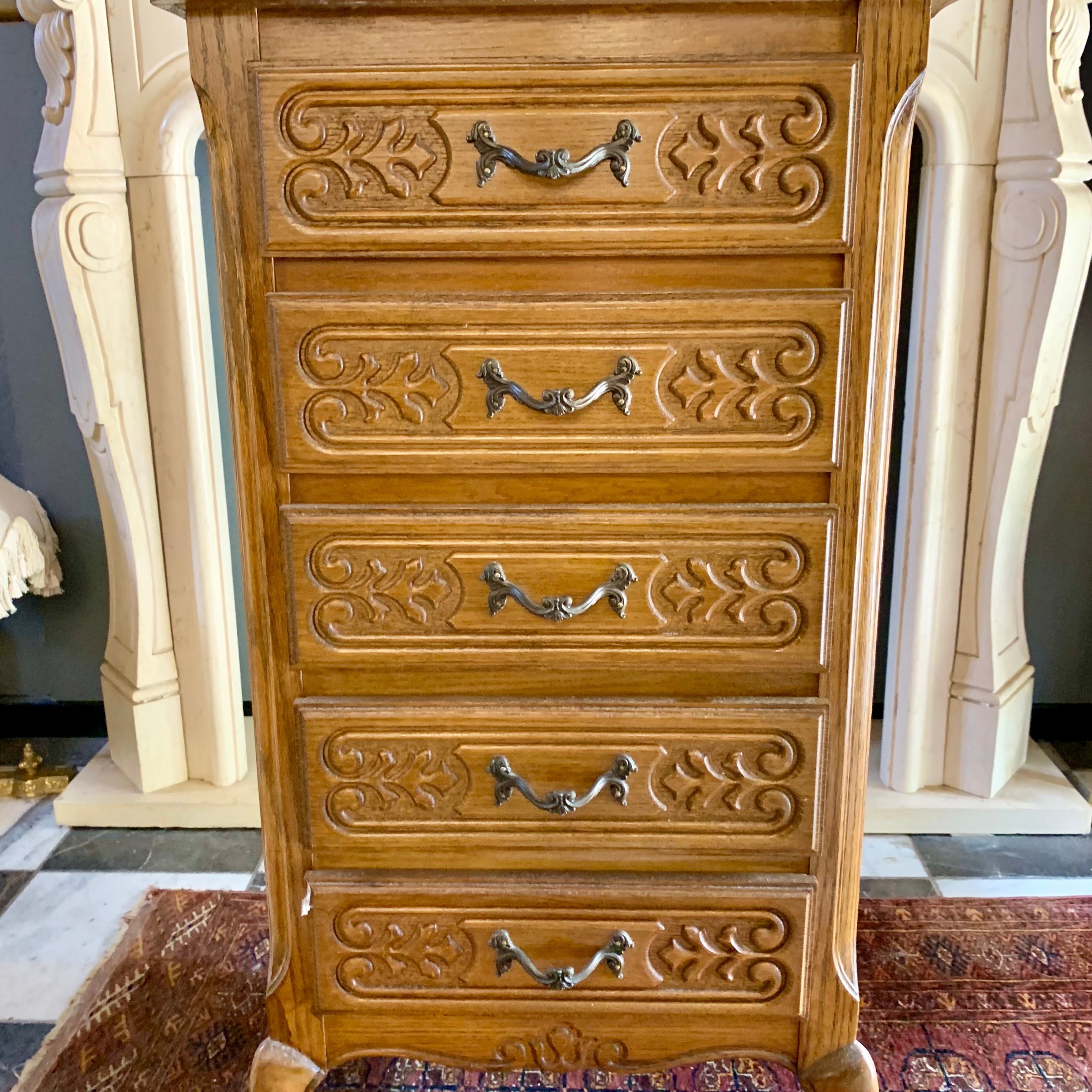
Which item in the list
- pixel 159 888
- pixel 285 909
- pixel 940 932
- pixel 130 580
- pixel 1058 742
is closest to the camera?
pixel 285 909

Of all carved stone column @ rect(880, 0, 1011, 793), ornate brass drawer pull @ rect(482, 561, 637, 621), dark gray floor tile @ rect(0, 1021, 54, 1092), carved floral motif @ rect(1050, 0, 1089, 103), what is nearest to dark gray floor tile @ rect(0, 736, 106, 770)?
dark gray floor tile @ rect(0, 1021, 54, 1092)

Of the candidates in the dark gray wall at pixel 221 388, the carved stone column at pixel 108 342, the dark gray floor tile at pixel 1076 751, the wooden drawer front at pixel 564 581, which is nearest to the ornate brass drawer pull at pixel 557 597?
the wooden drawer front at pixel 564 581

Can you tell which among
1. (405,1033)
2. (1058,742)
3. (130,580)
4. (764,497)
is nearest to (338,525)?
(764,497)

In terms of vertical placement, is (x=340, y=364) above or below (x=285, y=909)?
above

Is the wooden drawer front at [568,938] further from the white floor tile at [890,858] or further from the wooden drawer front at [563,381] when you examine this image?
the white floor tile at [890,858]

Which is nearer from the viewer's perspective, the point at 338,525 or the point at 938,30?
the point at 338,525

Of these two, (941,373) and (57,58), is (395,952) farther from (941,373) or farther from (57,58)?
(57,58)

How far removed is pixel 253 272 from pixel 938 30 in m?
1.09

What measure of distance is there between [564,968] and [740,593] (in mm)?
394

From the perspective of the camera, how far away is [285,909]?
3.36ft

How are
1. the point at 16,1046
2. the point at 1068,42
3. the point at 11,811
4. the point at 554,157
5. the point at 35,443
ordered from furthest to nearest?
1. the point at 35,443
2. the point at 11,811
3. the point at 1068,42
4. the point at 16,1046
5. the point at 554,157

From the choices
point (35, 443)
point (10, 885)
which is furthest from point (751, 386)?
point (35, 443)

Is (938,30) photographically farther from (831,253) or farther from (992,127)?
(831,253)

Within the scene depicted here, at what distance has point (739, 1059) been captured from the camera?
115 centimetres
